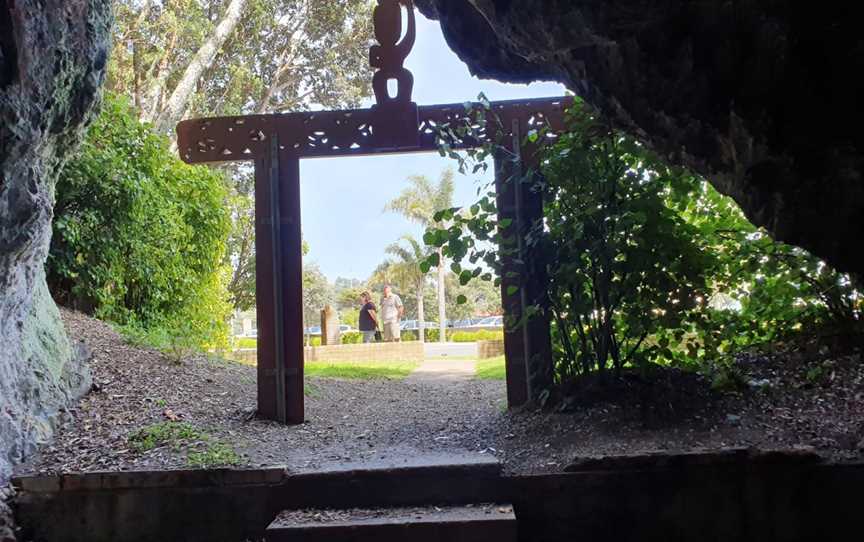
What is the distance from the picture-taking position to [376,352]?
11.1 m

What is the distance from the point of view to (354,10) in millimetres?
14938

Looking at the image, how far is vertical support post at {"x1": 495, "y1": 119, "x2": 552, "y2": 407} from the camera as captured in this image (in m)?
3.75

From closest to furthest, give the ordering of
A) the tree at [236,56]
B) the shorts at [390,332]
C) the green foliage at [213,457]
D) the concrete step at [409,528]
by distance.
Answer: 1. the concrete step at [409,528]
2. the green foliage at [213,457]
3. the tree at [236,56]
4. the shorts at [390,332]

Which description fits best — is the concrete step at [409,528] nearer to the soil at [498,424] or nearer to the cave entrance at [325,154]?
the soil at [498,424]

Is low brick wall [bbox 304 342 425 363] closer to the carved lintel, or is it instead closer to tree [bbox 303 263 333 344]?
the carved lintel

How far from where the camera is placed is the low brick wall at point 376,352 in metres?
11.0

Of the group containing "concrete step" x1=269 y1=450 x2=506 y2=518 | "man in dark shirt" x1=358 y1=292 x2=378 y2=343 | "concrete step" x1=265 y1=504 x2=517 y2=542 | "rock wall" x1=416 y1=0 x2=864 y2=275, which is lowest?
"concrete step" x1=265 y1=504 x2=517 y2=542

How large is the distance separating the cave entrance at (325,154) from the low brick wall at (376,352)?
6.84m

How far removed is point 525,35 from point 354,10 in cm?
1393

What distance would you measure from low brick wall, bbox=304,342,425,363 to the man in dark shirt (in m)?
1.04

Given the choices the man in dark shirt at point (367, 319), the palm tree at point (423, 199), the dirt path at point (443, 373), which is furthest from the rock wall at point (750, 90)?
the palm tree at point (423, 199)

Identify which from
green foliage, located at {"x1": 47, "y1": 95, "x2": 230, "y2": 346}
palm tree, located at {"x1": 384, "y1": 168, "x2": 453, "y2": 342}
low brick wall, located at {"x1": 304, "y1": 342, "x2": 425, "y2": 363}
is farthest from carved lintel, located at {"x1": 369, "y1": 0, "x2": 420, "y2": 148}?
palm tree, located at {"x1": 384, "y1": 168, "x2": 453, "y2": 342}

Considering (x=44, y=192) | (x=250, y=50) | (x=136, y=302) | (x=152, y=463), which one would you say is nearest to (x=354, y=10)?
(x=250, y=50)

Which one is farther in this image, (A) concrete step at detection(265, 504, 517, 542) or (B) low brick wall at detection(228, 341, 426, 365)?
(B) low brick wall at detection(228, 341, 426, 365)
